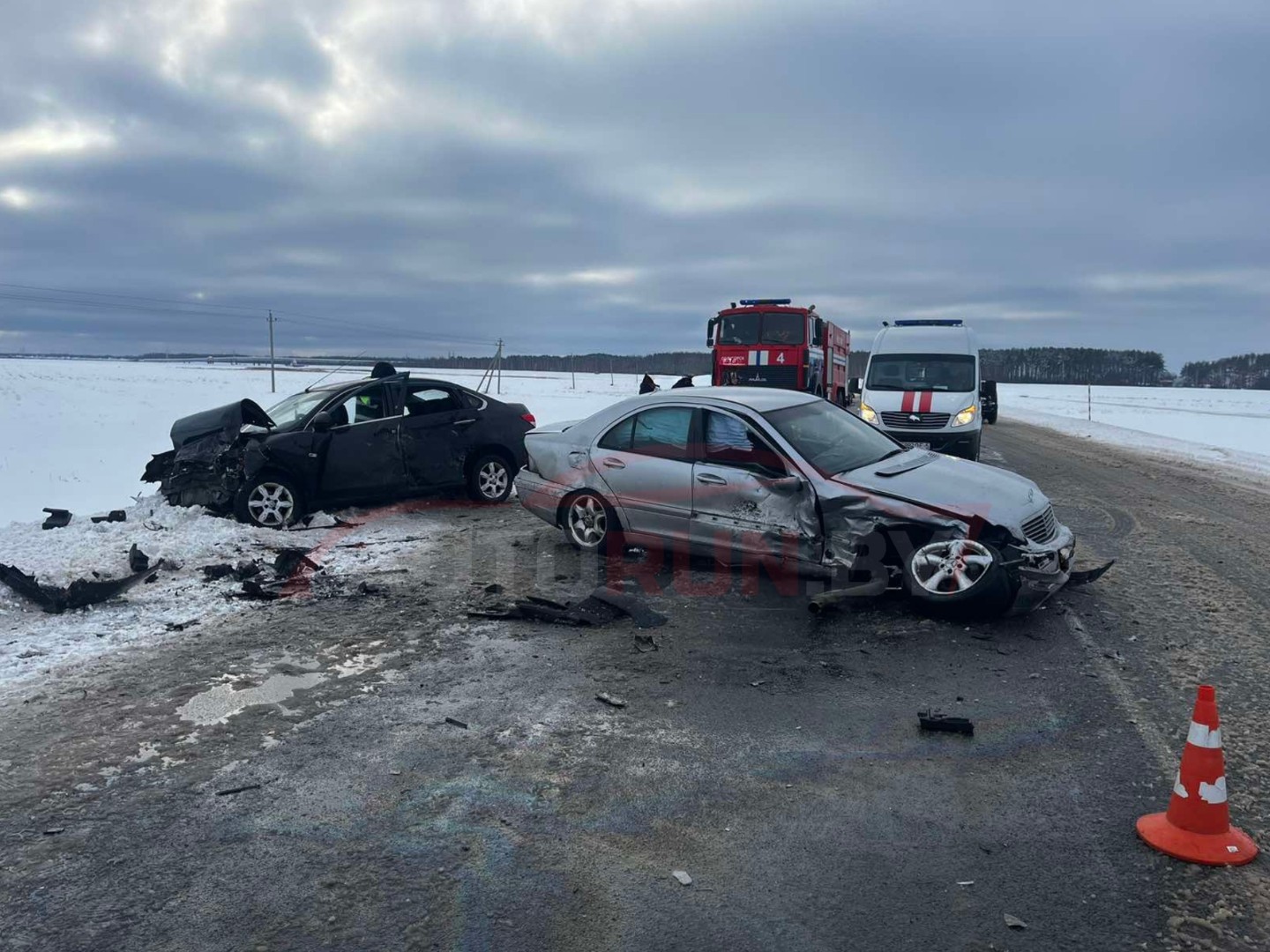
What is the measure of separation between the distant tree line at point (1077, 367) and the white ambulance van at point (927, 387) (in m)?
88.1

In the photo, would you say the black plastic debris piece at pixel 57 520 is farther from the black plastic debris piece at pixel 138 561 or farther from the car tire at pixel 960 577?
the car tire at pixel 960 577

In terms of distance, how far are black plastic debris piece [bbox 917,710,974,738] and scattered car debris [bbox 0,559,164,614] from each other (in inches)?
226

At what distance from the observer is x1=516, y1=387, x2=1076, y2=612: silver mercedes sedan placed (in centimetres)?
585

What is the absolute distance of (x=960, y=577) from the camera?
5.80 metres

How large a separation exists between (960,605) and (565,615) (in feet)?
8.71

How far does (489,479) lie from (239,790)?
7406 millimetres

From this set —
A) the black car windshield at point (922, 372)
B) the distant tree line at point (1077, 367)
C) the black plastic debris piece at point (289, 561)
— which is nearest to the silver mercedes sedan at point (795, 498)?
the black plastic debris piece at point (289, 561)

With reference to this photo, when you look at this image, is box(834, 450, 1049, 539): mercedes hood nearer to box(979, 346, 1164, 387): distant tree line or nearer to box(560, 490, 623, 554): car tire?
box(560, 490, 623, 554): car tire

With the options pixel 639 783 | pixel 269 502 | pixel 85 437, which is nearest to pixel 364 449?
pixel 269 502

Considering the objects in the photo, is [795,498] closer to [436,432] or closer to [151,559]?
[436,432]

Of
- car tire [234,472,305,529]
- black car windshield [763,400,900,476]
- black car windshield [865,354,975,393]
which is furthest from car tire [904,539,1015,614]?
black car windshield [865,354,975,393]

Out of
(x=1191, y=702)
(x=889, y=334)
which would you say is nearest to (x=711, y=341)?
(x=889, y=334)

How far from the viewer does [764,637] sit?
5.75 m

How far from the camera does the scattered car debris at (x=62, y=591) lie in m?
6.37
